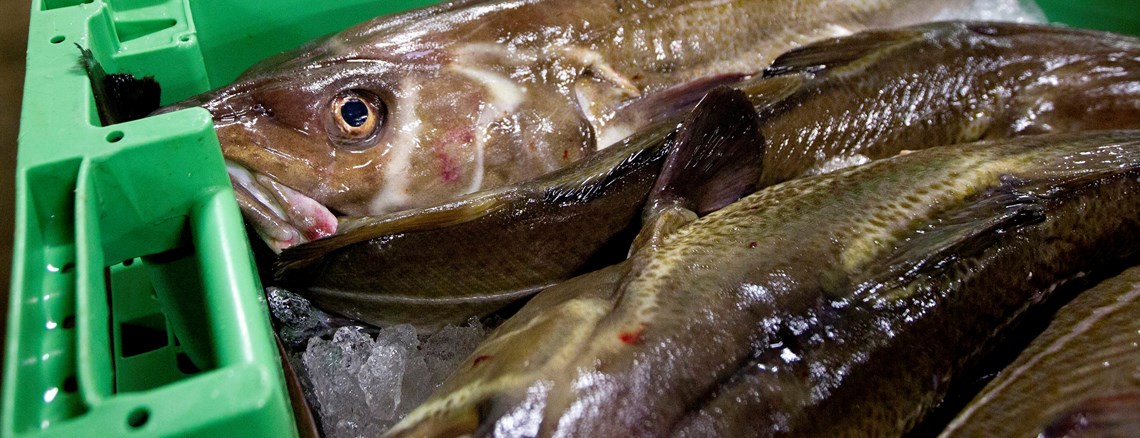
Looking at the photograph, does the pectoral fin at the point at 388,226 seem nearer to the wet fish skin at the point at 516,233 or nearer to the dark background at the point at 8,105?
the wet fish skin at the point at 516,233

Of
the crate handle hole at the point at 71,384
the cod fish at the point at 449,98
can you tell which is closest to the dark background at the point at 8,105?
the cod fish at the point at 449,98

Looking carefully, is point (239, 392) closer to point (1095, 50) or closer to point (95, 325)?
point (95, 325)

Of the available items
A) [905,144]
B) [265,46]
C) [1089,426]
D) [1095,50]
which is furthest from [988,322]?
[265,46]

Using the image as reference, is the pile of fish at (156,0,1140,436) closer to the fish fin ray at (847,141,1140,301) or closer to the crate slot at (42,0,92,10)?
the fish fin ray at (847,141,1140,301)

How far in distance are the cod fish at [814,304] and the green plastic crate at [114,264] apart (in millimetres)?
328

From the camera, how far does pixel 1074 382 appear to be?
1.34m

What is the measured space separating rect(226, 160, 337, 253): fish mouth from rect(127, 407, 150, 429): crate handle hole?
2.98 feet

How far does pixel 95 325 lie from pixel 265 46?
1687 mm

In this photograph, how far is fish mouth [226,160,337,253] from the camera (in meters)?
1.70

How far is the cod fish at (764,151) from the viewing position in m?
1.61

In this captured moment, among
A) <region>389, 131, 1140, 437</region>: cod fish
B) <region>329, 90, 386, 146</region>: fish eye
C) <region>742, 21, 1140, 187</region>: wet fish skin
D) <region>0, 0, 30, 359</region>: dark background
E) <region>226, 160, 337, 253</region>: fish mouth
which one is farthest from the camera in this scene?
<region>0, 0, 30, 359</region>: dark background

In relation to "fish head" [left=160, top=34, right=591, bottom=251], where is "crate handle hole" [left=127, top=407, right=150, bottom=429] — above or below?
above

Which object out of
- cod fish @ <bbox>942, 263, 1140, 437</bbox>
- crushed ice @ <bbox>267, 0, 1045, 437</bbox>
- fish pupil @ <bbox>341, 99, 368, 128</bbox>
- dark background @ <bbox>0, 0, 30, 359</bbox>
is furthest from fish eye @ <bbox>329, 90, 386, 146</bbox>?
dark background @ <bbox>0, 0, 30, 359</bbox>

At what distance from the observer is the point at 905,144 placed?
198 centimetres
